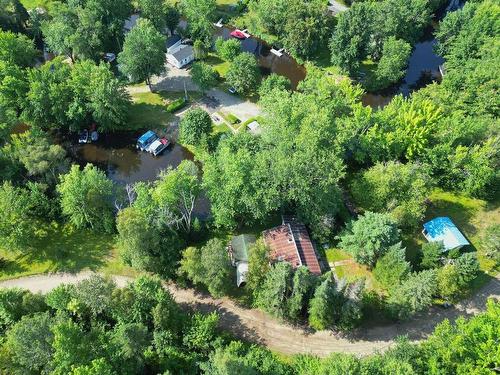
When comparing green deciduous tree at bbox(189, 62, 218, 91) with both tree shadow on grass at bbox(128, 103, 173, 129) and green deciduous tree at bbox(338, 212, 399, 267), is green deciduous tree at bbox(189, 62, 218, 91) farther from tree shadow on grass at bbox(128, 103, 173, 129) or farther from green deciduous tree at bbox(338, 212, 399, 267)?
green deciduous tree at bbox(338, 212, 399, 267)

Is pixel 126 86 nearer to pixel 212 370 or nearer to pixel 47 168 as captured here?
pixel 47 168

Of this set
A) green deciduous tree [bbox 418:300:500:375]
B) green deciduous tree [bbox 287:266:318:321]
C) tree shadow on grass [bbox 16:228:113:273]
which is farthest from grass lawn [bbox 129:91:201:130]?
green deciduous tree [bbox 418:300:500:375]

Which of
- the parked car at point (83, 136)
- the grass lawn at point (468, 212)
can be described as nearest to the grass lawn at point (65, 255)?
the parked car at point (83, 136)

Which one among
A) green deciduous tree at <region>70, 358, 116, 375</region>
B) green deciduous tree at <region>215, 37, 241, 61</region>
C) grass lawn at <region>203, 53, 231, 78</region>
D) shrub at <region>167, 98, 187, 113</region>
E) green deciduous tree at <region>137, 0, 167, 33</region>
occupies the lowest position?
green deciduous tree at <region>70, 358, 116, 375</region>

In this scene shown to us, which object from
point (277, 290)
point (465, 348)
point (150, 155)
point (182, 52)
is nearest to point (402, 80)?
point (182, 52)

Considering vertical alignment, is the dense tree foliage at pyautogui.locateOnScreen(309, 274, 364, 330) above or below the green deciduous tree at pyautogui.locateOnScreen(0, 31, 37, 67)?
below

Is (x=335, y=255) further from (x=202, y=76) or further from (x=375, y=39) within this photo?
(x=375, y=39)
